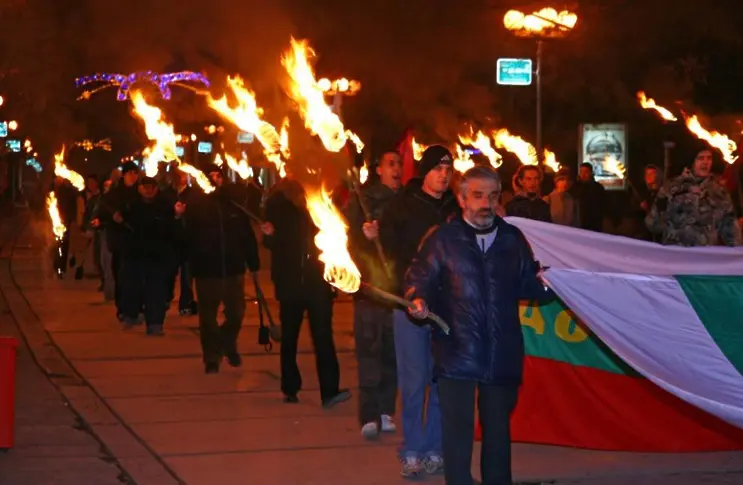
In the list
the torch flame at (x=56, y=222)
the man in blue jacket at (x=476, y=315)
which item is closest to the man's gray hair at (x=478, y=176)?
the man in blue jacket at (x=476, y=315)

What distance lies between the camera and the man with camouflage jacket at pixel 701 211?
32.9ft

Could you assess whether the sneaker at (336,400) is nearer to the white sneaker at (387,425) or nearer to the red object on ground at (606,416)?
the white sneaker at (387,425)

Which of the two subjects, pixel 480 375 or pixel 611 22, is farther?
pixel 611 22

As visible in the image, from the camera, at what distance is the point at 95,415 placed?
9422 mm

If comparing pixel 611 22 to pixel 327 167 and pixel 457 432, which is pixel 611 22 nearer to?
pixel 327 167

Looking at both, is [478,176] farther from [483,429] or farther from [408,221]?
[408,221]

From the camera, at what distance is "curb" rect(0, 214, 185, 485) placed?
7.67 meters

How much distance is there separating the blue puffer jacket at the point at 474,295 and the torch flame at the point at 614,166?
49.5ft

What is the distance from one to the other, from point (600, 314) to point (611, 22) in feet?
69.1

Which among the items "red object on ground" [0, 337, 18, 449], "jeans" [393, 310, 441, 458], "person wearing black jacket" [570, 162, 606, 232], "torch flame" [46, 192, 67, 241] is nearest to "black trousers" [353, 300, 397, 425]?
"jeans" [393, 310, 441, 458]

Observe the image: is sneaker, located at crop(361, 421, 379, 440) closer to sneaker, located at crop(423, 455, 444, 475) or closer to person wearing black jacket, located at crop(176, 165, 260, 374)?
sneaker, located at crop(423, 455, 444, 475)

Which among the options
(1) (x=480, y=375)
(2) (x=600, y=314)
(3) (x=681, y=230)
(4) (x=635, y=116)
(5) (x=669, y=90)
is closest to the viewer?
(1) (x=480, y=375)

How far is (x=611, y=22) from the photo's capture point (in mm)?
27453

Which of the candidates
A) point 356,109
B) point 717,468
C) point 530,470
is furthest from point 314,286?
point 356,109
